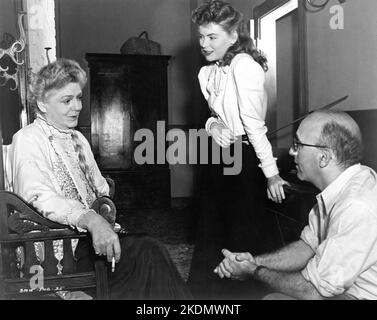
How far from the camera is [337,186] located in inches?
52.7

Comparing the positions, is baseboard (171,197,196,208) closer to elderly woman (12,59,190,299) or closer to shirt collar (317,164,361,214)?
elderly woman (12,59,190,299)

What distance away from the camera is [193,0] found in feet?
17.7

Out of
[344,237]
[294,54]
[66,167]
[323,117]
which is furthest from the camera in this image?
[294,54]

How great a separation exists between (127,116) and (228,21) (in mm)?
3392

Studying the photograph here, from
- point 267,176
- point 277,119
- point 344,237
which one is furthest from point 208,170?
point 277,119

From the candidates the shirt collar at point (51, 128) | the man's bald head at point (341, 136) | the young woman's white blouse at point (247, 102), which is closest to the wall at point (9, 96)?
the shirt collar at point (51, 128)

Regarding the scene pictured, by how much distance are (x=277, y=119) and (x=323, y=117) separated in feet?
9.58

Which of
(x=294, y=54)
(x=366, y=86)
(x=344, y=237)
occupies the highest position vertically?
(x=294, y=54)

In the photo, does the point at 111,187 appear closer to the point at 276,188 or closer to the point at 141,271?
the point at 141,271

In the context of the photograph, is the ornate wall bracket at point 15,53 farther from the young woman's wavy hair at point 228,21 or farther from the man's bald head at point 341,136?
the man's bald head at point 341,136

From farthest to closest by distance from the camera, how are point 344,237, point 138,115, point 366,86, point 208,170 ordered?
point 138,115 < point 366,86 < point 208,170 < point 344,237

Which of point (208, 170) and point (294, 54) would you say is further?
point (294, 54)

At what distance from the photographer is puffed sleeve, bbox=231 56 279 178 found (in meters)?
1.68
